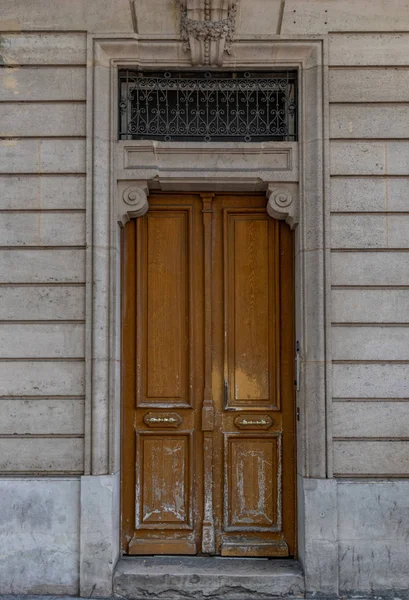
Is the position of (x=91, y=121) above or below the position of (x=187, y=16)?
below

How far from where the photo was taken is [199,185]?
6352 millimetres

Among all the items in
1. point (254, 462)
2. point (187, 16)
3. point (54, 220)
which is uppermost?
→ point (187, 16)

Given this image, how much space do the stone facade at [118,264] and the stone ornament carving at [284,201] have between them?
0.09 feet

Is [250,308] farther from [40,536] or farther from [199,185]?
[40,536]

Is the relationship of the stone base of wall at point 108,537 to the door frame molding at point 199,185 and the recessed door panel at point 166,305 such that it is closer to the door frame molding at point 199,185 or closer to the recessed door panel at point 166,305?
the door frame molding at point 199,185

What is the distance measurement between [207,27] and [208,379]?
315 centimetres

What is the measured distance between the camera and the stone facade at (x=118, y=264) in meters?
5.87

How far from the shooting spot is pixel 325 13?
621 cm

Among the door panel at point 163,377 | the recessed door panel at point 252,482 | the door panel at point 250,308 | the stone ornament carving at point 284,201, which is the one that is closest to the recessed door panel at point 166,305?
the door panel at point 163,377

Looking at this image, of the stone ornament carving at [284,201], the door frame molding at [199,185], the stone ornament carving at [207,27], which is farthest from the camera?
the stone ornament carving at [284,201]

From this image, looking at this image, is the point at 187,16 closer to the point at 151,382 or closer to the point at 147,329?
the point at 147,329

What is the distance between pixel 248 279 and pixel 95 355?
1.59 m

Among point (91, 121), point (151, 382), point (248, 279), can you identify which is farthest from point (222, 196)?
point (151, 382)

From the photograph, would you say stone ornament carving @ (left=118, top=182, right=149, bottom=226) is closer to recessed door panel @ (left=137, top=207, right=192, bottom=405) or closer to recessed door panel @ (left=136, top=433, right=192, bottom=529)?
recessed door panel @ (left=137, top=207, right=192, bottom=405)
